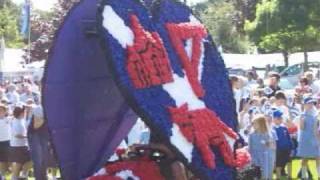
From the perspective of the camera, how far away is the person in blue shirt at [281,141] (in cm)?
1357

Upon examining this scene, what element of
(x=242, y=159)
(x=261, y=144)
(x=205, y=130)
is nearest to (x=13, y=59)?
(x=261, y=144)

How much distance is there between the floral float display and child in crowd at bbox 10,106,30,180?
7.30 metres

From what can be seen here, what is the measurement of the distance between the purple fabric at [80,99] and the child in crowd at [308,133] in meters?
7.48

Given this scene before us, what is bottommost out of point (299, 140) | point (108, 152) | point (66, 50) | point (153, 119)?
point (299, 140)

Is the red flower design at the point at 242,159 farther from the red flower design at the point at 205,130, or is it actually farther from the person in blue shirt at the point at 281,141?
the person in blue shirt at the point at 281,141

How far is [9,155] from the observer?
44.7 feet

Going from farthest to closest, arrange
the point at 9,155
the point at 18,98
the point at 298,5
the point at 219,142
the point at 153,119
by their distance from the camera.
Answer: the point at 298,5
the point at 18,98
the point at 9,155
the point at 219,142
the point at 153,119

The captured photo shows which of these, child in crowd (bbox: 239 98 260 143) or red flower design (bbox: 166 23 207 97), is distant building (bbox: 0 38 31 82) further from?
red flower design (bbox: 166 23 207 97)

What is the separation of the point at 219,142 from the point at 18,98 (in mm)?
15318

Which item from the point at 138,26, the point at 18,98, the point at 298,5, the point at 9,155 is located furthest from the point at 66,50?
the point at 298,5

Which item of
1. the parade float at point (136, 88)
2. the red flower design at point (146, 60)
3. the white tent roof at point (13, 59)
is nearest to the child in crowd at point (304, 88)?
the parade float at point (136, 88)

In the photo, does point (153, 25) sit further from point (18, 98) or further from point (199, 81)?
point (18, 98)

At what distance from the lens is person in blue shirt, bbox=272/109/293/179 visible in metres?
13.6

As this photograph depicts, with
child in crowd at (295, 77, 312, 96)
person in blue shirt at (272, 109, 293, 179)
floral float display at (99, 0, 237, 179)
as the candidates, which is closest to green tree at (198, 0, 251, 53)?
child in crowd at (295, 77, 312, 96)
